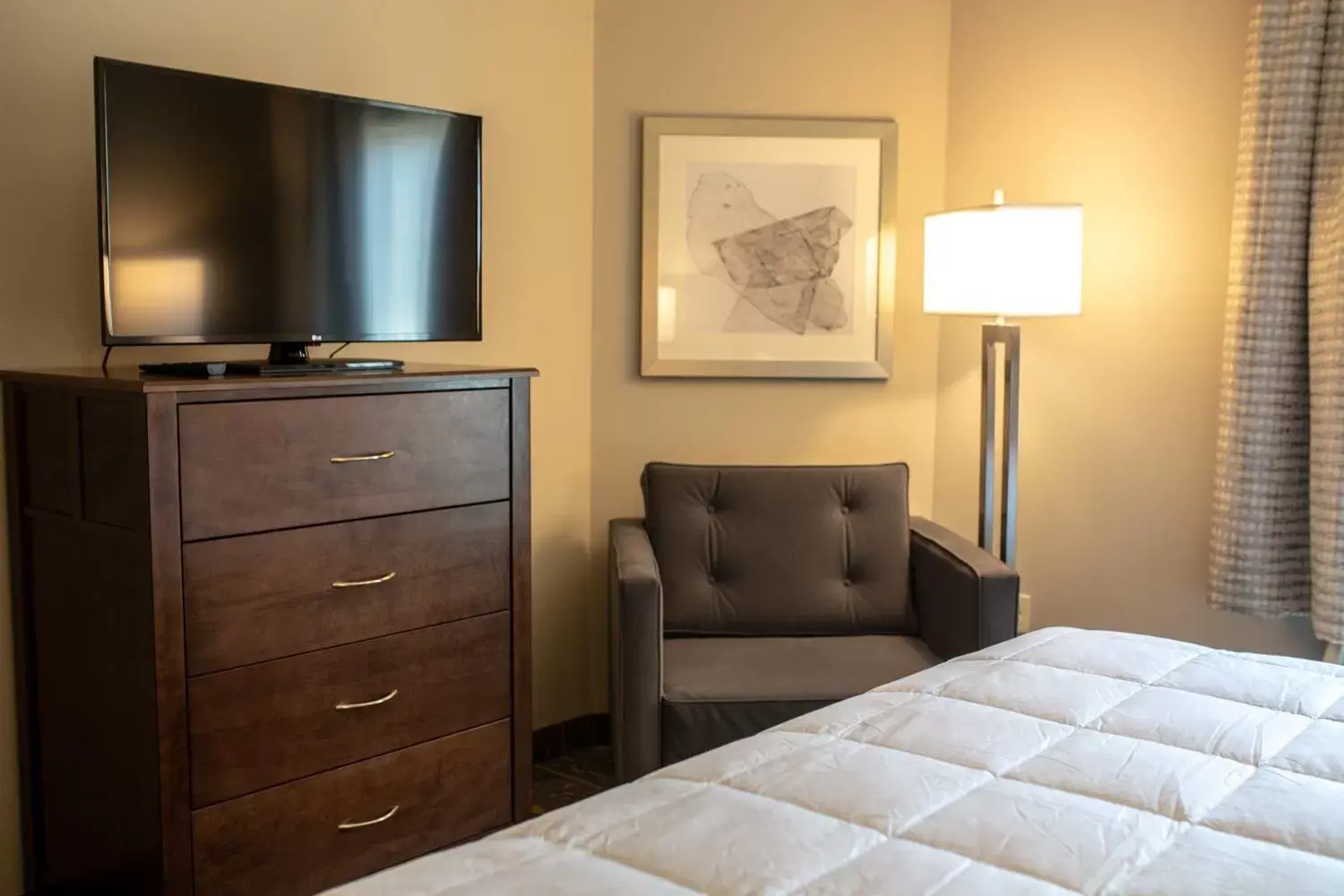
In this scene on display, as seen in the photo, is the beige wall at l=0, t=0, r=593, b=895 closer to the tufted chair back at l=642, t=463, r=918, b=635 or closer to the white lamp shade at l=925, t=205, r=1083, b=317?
the tufted chair back at l=642, t=463, r=918, b=635

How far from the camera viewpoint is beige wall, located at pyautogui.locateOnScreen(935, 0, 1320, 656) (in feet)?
10.7

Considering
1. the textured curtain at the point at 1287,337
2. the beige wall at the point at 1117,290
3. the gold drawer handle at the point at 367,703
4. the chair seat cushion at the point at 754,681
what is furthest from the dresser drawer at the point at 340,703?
the textured curtain at the point at 1287,337

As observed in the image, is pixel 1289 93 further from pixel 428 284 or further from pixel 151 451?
pixel 151 451

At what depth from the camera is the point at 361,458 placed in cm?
240

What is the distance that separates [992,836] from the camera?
1276 mm

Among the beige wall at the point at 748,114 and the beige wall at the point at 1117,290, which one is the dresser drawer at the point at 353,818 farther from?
the beige wall at the point at 1117,290

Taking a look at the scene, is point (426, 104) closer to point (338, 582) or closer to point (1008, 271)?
point (338, 582)

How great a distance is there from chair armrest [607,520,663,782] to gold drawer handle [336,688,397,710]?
22.0 inches

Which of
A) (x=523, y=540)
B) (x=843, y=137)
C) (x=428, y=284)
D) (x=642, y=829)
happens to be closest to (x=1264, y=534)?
(x=843, y=137)

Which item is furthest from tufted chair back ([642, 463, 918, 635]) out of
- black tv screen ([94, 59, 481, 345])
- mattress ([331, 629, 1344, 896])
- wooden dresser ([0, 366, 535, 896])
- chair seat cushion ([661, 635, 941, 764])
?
mattress ([331, 629, 1344, 896])

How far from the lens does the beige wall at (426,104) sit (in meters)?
2.43

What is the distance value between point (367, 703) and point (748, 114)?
2046 millimetres

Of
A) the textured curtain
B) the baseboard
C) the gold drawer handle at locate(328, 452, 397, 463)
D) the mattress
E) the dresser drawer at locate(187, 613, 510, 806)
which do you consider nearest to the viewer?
the mattress

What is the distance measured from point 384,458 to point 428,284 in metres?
0.50
